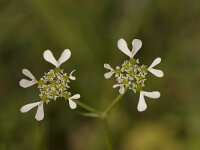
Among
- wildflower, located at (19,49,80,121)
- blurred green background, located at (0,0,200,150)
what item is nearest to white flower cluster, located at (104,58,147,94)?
wildflower, located at (19,49,80,121)

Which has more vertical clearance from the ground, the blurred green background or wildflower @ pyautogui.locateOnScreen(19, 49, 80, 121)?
wildflower @ pyautogui.locateOnScreen(19, 49, 80, 121)

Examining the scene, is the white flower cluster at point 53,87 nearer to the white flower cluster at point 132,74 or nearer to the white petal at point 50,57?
the white petal at point 50,57

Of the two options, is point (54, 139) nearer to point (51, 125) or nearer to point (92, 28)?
point (51, 125)

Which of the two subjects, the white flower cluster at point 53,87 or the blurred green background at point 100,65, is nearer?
the white flower cluster at point 53,87

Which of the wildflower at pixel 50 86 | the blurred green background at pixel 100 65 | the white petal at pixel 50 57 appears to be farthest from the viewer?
the blurred green background at pixel 100 65

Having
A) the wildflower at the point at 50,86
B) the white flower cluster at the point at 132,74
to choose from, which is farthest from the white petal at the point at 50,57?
the white flower cluster at the point at 132,74

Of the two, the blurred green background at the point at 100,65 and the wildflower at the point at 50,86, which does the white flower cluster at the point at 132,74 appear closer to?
the wildflower at the point at 50,86

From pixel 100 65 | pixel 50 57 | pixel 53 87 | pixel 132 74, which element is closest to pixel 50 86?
pixel 53 87

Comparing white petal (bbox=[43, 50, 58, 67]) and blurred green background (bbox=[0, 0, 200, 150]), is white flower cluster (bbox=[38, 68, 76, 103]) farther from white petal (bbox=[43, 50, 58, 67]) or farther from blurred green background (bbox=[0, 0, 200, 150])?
blurred green background (bbox=[0, 0, 200, 150])

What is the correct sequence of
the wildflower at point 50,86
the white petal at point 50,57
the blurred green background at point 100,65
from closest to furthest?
the wildflower at point 50,86 < the white petal at point 50,57 < the blurred green background at point 100,65

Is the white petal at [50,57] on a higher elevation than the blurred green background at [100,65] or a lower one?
higher

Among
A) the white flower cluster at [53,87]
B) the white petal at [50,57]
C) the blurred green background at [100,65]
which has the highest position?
the white petal at [50,57]
